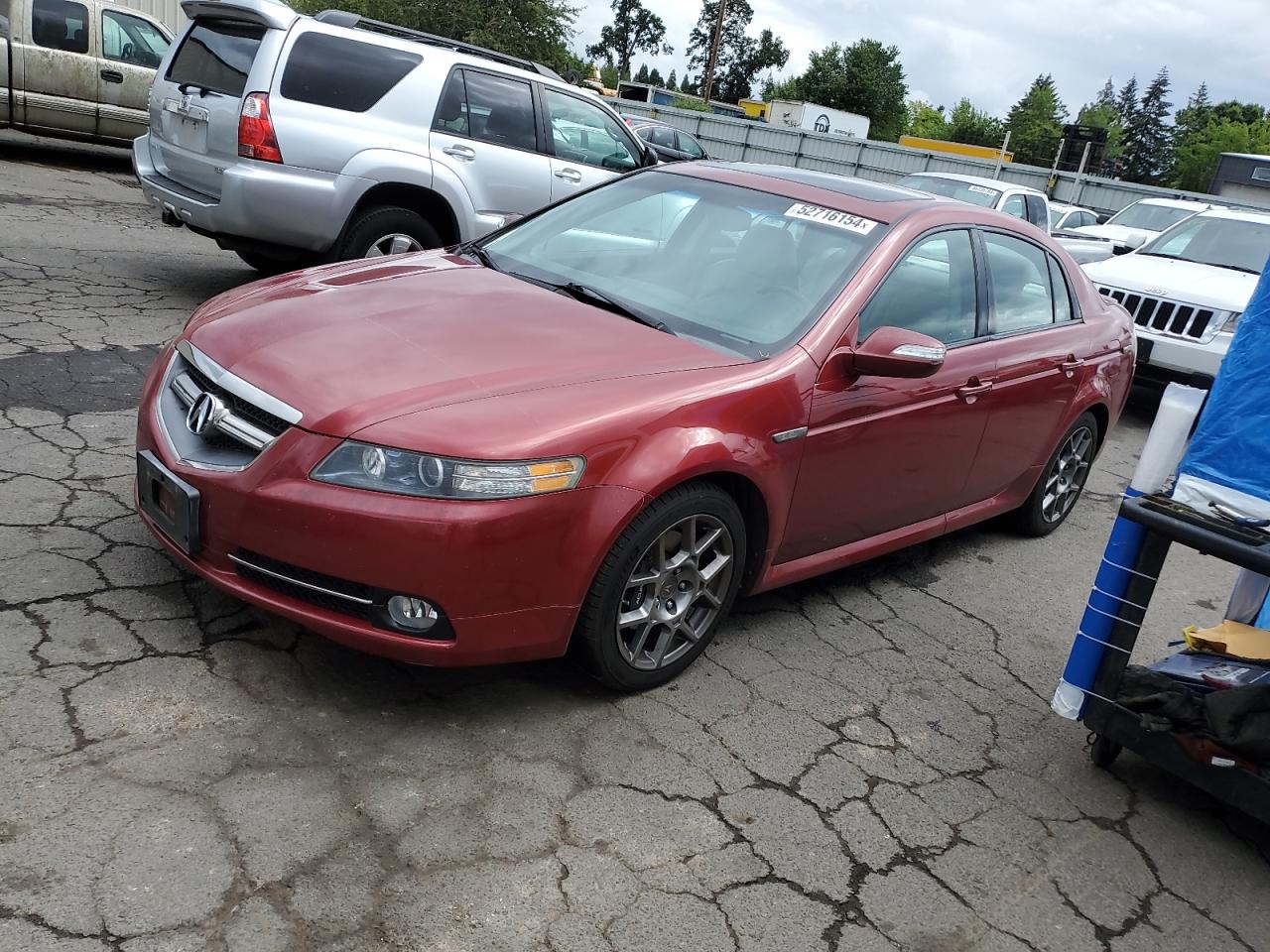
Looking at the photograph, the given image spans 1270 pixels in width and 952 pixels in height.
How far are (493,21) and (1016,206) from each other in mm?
20559

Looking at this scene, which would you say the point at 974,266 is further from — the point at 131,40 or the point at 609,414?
the point at 131,40

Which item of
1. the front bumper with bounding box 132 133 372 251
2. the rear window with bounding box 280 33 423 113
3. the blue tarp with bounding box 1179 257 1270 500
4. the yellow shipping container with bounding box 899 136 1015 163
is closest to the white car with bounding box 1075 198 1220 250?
the rear window with bounding box 280 33 423 113

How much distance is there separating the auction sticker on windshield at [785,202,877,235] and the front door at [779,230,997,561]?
0.19 meters

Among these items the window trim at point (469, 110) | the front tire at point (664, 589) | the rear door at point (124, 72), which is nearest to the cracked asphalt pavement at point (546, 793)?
the front tire at point (664, 589)

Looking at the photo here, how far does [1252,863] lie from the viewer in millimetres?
3172

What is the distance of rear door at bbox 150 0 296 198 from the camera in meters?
6.65

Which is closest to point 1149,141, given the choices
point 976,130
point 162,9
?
point 976,130

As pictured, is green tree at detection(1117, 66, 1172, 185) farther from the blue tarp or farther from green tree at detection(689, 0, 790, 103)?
the blue tarp

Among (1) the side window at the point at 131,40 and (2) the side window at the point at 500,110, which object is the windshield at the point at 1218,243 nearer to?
(2) the side window at the point at 500,110

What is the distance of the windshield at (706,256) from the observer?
146 inches

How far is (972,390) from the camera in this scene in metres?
4.26

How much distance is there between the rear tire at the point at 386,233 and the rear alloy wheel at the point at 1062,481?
407 centimetres

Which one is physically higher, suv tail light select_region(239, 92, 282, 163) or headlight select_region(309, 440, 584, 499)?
suv tail light select_region(239, 92, 282, 163)

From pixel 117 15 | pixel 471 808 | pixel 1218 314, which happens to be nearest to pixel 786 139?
pixel 117 15
